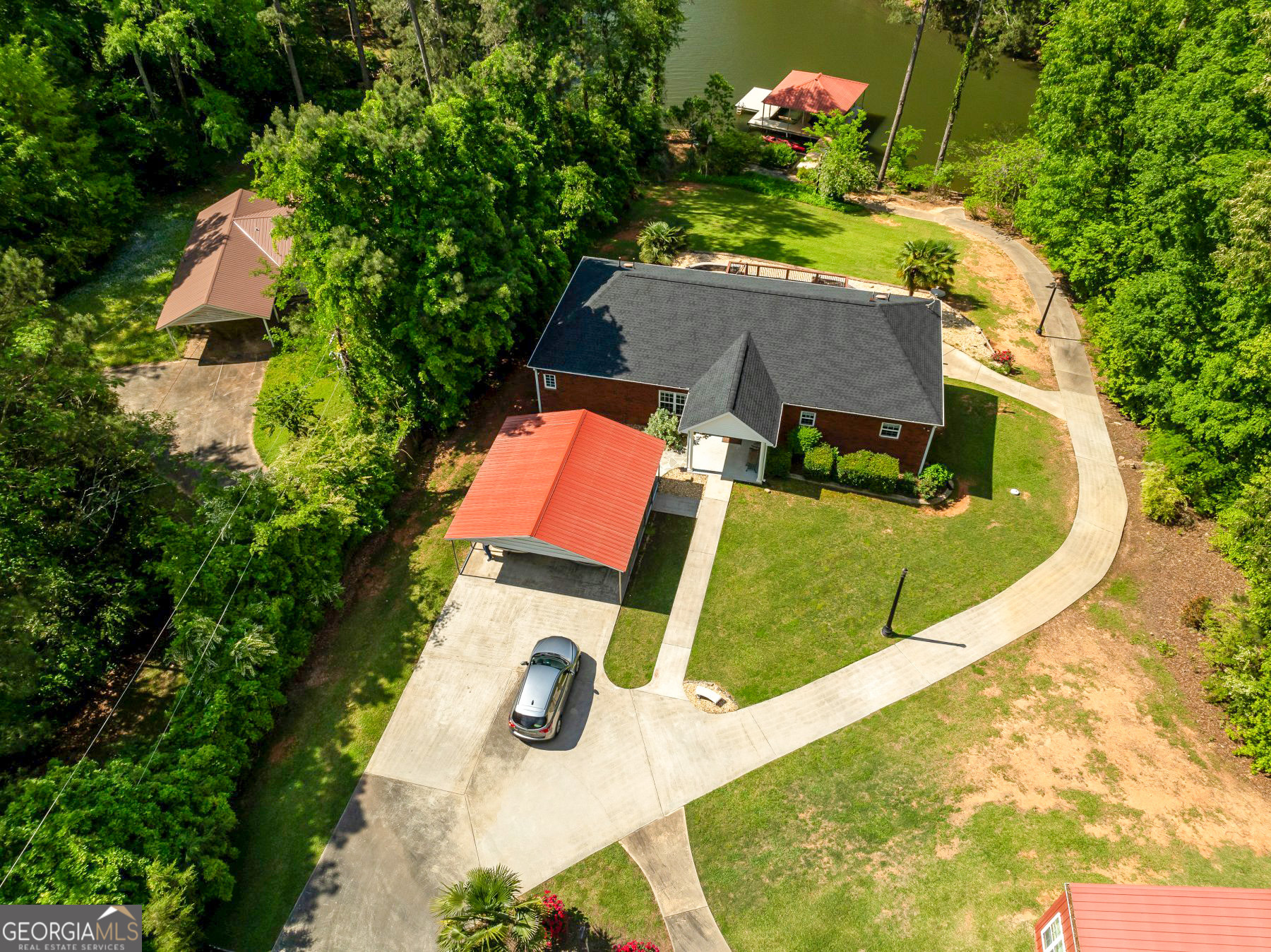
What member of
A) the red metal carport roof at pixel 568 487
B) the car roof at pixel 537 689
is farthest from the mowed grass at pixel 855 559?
the car roof at pixel 537 689

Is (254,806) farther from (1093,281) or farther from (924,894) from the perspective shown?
(1093,281)

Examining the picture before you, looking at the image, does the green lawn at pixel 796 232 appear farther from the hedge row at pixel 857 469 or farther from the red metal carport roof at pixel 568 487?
the red metal carport roof at pixel 568 487

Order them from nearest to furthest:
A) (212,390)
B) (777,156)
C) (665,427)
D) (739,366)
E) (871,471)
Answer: (871,471) → (739,366) → (665,427) → (212,390) → (777,156)

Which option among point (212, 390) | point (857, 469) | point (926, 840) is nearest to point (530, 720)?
point (926, 840)

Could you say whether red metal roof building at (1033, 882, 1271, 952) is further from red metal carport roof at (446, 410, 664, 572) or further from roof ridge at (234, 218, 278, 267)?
roof ridge at (234, 218, 278, 267)

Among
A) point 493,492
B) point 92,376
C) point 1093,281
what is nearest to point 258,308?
point 92,376

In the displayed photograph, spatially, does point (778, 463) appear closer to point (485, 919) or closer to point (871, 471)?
point (871, 471)
